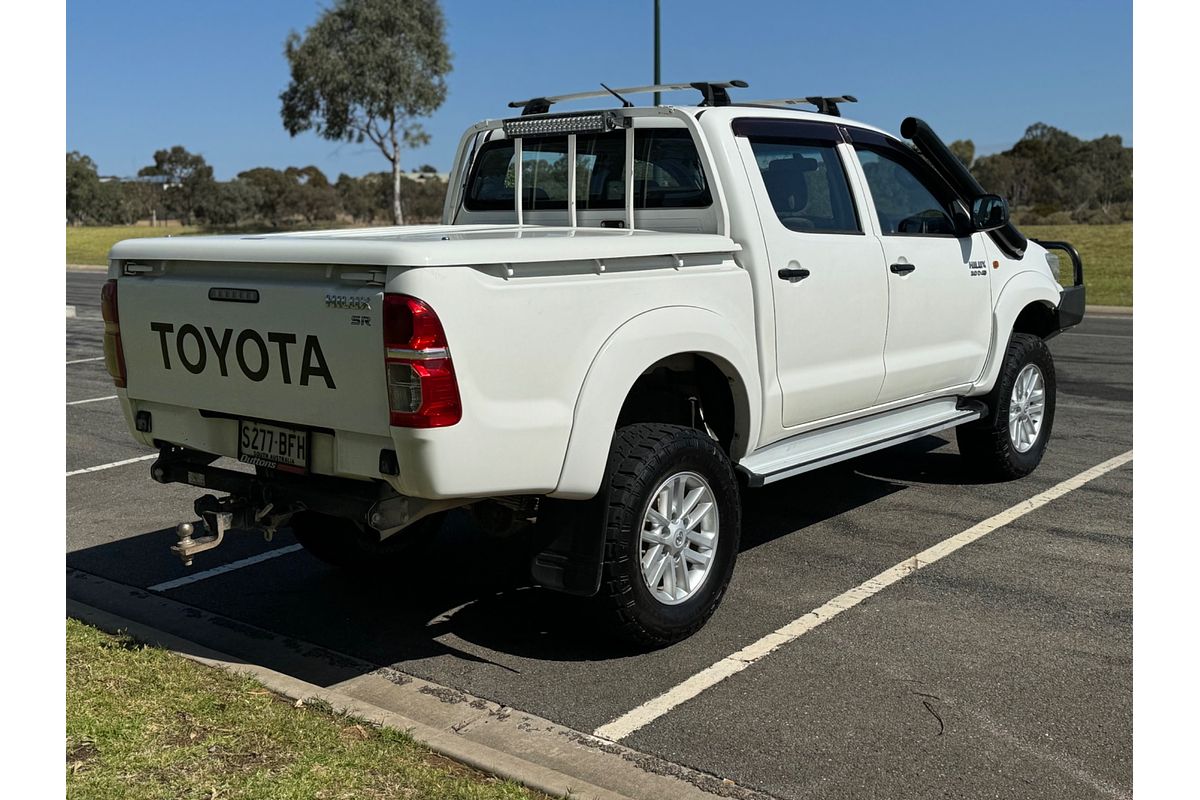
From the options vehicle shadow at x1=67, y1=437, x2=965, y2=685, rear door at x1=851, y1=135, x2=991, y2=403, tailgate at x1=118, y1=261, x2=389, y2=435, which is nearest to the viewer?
tailgate at x1=118, y1=261, x2=389, y2=435

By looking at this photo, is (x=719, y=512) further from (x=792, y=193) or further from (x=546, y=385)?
(x=792, y=193)

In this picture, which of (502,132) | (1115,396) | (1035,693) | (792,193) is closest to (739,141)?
(792,193)

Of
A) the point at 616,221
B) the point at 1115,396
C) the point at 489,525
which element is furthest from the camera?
the point at 1115,396

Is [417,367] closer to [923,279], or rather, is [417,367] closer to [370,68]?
[923,279]

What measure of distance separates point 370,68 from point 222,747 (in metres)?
59.5

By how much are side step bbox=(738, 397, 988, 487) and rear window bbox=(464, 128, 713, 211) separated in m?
1.22

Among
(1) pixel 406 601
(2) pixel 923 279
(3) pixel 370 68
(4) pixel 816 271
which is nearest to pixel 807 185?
(4) pixel 816 271

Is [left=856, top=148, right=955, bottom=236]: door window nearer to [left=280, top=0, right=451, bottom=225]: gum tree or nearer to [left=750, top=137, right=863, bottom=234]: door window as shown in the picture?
[left=750, top=137, right=863, bottom=234]: door window

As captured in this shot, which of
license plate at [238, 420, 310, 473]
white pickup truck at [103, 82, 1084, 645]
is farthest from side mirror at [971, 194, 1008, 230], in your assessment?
license plate at [238, 420, 310, 473]

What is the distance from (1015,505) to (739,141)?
2.91 m

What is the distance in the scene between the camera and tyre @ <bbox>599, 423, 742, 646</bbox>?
4.53m

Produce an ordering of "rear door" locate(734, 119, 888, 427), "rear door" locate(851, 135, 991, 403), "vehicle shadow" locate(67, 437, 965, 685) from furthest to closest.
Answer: "rear door" locate(851, 135, 991, 403) → "rear door" locate(734, 119, 888, 427) → "vehicle shadow" locate(67, 437, 965, 685)

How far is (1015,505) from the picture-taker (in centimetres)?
693

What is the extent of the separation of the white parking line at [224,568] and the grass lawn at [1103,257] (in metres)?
18.4
